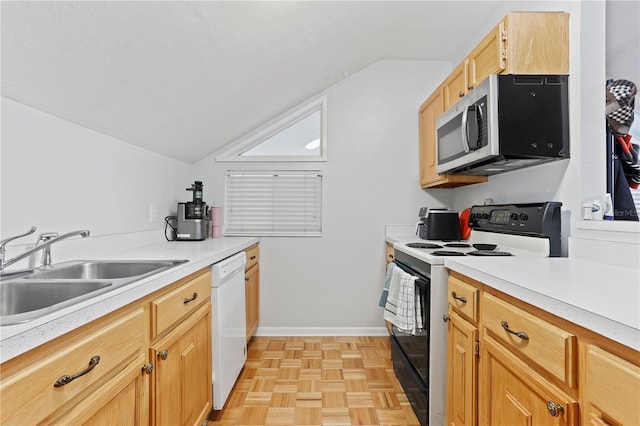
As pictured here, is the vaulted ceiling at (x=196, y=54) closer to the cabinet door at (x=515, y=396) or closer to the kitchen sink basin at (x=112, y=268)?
the kitchen sink basin at (x=112, y=268)

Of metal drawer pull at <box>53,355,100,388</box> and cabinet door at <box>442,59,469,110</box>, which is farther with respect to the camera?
cabinet door at <box>442,59,469,110</box>

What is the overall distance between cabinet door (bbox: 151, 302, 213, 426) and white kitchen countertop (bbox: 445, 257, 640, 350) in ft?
3.89

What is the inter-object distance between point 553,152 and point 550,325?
110 centimetres

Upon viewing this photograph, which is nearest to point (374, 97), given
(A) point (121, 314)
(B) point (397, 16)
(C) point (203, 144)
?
(B) point (397, 16)

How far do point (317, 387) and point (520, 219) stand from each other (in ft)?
5.17

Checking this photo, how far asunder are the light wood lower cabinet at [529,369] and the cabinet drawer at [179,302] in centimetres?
116

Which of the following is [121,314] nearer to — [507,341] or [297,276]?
[507,341]

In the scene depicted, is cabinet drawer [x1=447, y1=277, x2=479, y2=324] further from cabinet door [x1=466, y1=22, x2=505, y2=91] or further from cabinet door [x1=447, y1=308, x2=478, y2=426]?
cabinet door [x1=466, y1=22, x2=505, y2=91]

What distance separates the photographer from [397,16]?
2.29 meters

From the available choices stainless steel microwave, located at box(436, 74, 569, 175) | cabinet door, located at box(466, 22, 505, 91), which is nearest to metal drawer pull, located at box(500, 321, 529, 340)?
stainless steel microwave, located at box(436, 74, 569, 175)

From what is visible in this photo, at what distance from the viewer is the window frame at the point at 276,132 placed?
3.03 m

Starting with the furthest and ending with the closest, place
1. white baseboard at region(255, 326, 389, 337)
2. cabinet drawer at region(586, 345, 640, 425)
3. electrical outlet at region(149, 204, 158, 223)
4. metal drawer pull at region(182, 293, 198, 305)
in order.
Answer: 1. white baseboard at region(255, 326, 389, 337)
2. electrical outlet at region(149, 204, 158, 223)
3. metal drawer pull at region(182, 293, 198, 305)
4. cabinet drawer at region(586, 345, 640, 425)

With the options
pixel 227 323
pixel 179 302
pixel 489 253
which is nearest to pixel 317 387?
pixel 227 323

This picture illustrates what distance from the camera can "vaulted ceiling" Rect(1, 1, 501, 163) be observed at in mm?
1156
